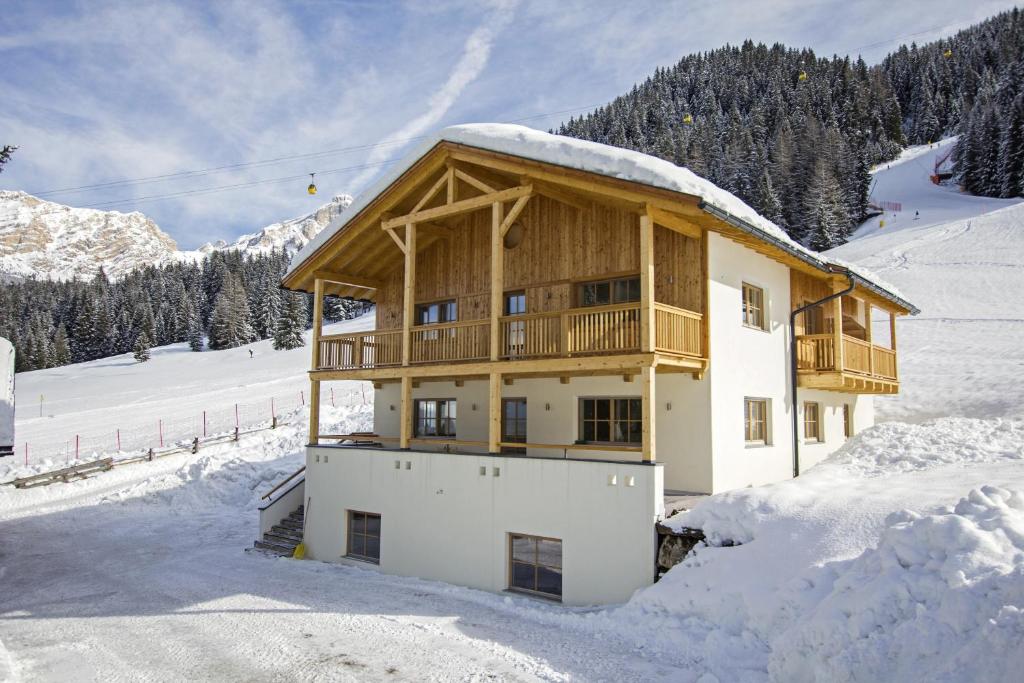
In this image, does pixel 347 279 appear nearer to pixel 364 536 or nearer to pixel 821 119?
pixel 364 536

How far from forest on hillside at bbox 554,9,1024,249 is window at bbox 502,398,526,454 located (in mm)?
58693

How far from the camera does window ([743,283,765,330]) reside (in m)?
15.7

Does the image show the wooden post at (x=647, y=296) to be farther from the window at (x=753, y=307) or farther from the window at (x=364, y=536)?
the window at (x=364, y=536)

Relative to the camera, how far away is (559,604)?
1228cm

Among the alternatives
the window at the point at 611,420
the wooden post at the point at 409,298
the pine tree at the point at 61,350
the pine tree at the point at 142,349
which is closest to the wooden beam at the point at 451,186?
the wooden post at the point at 409,298

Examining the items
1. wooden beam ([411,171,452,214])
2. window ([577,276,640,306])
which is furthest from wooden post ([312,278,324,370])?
window ([577,276,640,306])

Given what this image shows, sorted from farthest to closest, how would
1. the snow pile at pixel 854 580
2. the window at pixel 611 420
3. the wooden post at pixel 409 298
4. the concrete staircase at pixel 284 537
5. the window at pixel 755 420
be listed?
the concrete staircase at pixel 284 537
the wooden post at pixel 409 298
the window at pixel 755 420
the window at pixel 611 420
the snow pile at pixel 854 580

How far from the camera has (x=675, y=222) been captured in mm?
13453

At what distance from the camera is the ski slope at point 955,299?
80.5ft

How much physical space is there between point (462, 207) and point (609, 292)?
3.70 meters

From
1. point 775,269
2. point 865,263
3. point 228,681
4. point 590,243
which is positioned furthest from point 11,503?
point 865,263

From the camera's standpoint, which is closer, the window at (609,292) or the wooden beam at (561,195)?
the wooden beam at (561,195)

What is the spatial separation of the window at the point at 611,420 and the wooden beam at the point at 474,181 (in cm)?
504

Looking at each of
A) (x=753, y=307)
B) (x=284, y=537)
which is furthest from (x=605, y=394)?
(x=284, y=537)
